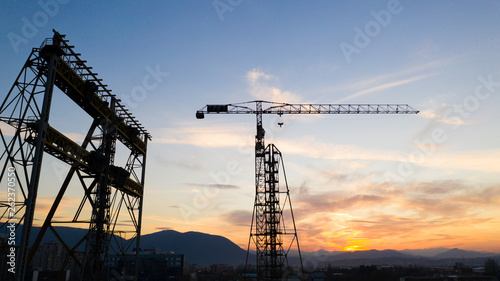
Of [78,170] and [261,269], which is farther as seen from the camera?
[261,269]

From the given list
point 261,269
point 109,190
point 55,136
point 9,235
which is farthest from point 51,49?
point 261,269

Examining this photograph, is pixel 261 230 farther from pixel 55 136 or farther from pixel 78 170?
pixel 55 136

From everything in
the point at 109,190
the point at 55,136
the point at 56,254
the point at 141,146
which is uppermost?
the point at 141,146

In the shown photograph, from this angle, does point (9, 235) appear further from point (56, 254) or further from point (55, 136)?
point (56, 254)

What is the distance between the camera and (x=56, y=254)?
575ft

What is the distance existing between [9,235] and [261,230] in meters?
39.9

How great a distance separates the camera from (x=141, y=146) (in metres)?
46.5

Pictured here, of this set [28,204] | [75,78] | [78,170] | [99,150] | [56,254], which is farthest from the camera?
[56,254]

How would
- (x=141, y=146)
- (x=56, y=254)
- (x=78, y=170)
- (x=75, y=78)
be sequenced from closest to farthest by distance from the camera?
1. (x=75, y=78)
2. (x=78, y=170)
3. (x=141, y=146)
4. (x=56, y=254)

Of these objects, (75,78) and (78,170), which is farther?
(78,170)

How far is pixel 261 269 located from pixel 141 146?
29.3 metres

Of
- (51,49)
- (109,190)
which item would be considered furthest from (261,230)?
(51,49)

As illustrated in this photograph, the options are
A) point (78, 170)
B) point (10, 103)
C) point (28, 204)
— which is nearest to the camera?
point (28, 204)

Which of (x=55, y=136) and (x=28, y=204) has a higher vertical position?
(x=55, y=136)
